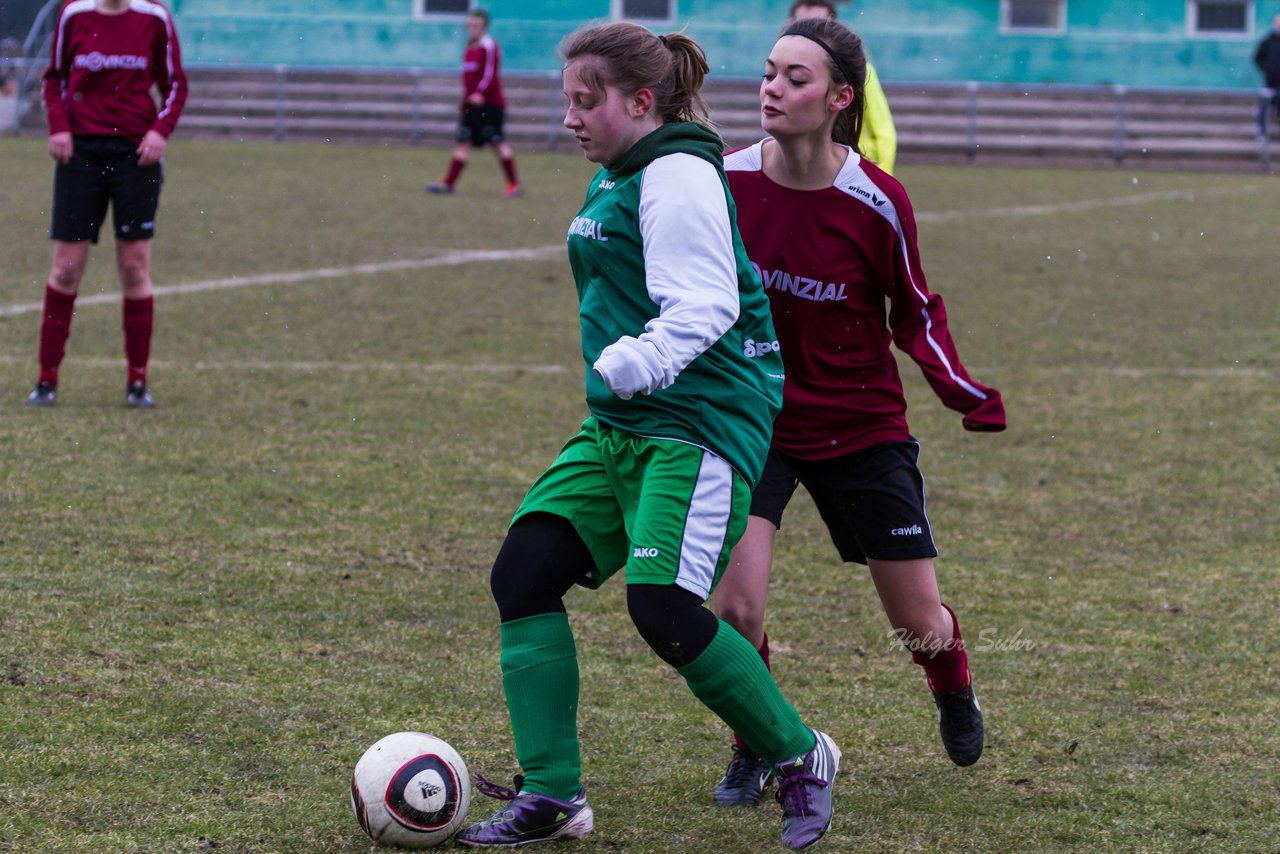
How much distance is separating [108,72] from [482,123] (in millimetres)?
12136

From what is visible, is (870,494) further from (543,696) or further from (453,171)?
(453,171)

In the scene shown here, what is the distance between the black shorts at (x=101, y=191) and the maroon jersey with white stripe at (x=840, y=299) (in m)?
4.31

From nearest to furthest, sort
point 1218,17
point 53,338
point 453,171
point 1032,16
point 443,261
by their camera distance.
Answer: point 53,338 → point 443,261 → point 453,171 → point 1032,16 → point 1218,17

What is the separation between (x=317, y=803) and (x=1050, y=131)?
2602 centimetres

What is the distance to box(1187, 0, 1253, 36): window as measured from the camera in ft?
99.1

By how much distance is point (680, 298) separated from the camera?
9.68ft

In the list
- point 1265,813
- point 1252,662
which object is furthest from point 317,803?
point 1252,662

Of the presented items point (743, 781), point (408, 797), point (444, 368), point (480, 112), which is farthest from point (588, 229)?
point (480, 112)

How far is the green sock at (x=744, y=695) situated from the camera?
122 inches

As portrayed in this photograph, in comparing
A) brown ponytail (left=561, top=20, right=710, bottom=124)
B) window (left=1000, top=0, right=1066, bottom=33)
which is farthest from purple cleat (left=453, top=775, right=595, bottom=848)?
window (left=1000, top=0, right=1066, bottom=33)

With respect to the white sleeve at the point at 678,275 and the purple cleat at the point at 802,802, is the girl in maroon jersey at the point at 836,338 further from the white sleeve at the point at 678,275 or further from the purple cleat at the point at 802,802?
the white sleeve at the point at 678,275

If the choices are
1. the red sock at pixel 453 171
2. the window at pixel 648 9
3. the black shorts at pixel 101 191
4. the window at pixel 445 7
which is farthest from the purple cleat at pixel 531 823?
the window at pixel 445 7

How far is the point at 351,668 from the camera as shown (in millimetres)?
4238

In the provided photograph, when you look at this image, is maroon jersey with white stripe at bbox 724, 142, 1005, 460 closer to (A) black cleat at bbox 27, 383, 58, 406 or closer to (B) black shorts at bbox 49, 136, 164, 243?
(B) black shorts at bbox 49, 136, 164, 243
